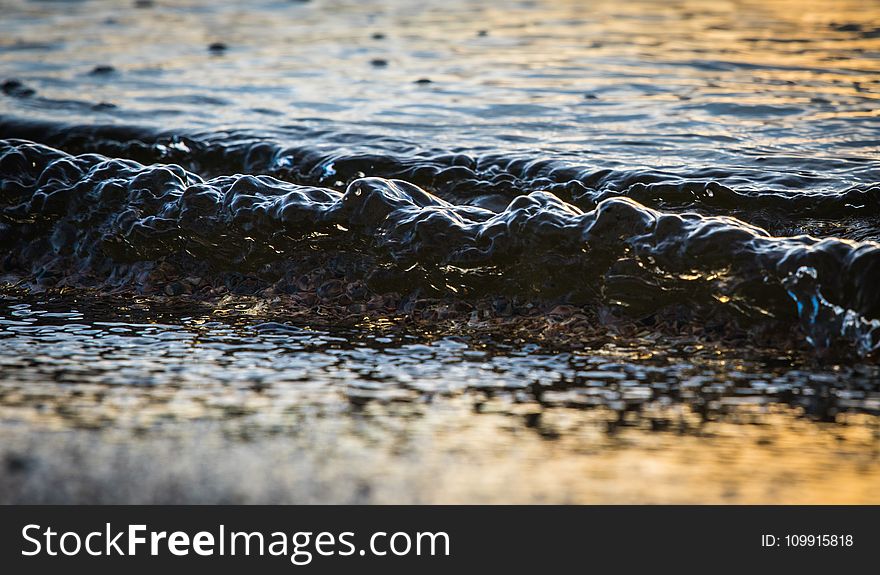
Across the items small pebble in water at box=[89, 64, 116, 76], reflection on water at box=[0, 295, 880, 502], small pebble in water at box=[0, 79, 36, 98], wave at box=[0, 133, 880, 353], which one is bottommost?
reflection on water at box=[0, 295, 880, 502]

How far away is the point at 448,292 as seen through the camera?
2.12m

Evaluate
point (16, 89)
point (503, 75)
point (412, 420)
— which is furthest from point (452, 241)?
point (16, 89)

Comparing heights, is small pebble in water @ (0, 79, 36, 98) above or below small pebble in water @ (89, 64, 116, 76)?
below

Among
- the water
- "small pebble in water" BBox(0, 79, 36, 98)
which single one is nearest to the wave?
the water

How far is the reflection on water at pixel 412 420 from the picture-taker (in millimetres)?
1320

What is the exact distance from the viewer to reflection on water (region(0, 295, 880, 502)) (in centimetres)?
132

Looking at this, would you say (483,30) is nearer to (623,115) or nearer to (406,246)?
(623,115)

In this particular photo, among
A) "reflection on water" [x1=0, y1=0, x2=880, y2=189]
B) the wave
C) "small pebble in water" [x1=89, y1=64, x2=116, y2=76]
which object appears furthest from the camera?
"small pebble in water" [x1=89, y1=64, x2=116, y2=76]

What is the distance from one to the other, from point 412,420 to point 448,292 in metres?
0.62

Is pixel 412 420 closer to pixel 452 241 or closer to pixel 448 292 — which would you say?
pixel 448 292

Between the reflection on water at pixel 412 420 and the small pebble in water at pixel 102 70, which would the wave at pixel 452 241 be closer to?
the reflection on water at pixel 412 420

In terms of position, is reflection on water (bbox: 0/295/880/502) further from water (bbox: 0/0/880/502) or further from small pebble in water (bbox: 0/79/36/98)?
small pebble in water (bbox: 0/79/36/98)

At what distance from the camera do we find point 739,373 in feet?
5.58

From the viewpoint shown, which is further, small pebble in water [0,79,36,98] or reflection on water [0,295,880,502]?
small pebble in water [0,79,36,98]
